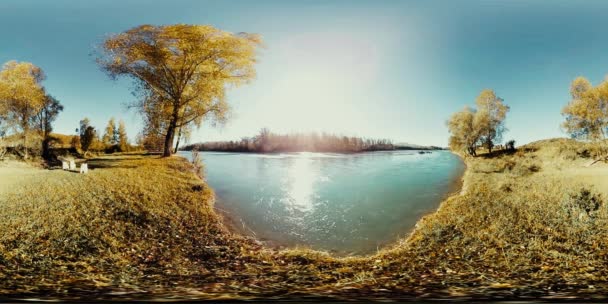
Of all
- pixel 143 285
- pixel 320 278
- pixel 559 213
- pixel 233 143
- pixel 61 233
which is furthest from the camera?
pixel 233 143

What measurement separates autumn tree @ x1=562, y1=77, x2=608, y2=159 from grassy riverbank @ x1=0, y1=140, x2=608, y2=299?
8.3 inches

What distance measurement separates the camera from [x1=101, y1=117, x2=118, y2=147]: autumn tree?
4191mm

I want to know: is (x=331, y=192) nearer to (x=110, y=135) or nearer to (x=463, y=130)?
(x=463, y=130)

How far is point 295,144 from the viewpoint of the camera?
5.70 metres

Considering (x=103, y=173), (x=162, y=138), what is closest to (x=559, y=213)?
(x=162, y=138)

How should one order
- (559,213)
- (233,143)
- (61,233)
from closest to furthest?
(61,233)
(559,213)
(233,143)

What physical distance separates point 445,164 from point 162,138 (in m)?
5.38

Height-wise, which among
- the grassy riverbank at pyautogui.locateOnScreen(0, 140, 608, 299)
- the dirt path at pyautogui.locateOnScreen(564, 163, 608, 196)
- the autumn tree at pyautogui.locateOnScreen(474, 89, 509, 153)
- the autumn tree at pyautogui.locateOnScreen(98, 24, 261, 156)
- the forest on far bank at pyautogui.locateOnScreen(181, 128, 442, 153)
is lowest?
the grassy riverbank at pyautogui.locateOnScreen(0, 140, 608, 299)

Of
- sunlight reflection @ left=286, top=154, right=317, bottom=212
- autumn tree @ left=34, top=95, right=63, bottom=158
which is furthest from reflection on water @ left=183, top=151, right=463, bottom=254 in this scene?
autumn tree @ left=34, top=95, right=63, bottom=158

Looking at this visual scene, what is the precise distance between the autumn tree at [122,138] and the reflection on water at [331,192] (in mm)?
1352

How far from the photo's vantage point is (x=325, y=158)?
234 inches

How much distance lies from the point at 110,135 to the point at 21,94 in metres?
1.25

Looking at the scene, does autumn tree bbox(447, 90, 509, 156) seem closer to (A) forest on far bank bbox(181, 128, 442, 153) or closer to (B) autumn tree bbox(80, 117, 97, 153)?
(A) forest on far bank bbox(181, 128, 442, 153)

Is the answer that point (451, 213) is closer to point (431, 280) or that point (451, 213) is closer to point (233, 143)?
point (431, 280)
